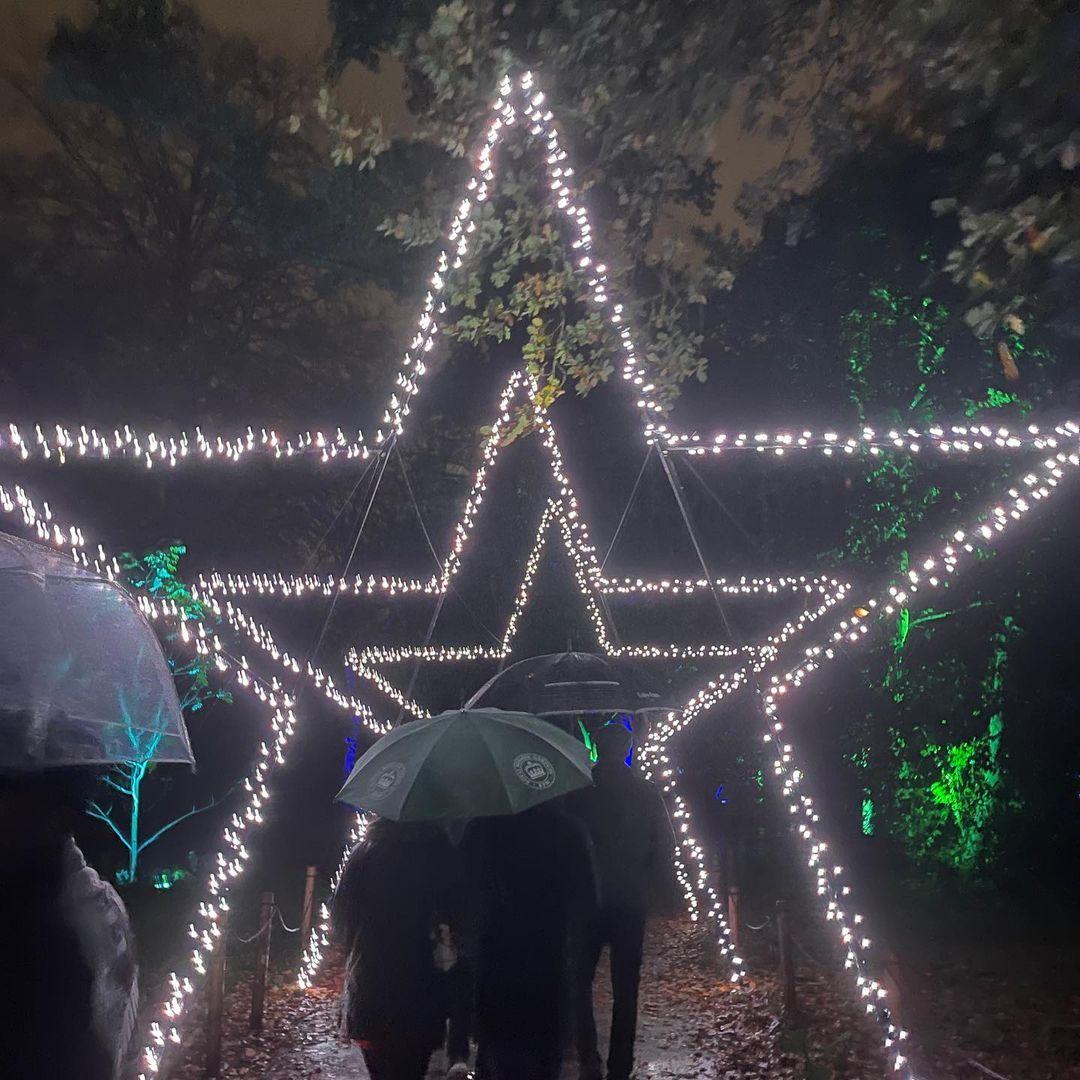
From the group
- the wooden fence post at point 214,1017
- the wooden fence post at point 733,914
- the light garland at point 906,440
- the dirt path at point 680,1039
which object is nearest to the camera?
the light garland at point 906,440

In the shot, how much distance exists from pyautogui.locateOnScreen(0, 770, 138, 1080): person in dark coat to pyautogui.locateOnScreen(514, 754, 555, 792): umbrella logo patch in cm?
196

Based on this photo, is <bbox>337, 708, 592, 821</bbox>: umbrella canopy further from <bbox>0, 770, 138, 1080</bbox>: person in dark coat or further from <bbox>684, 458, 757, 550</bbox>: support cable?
<bbox>684, 458, 757, 550</bbox>: support cable

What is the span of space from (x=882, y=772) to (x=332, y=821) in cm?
665

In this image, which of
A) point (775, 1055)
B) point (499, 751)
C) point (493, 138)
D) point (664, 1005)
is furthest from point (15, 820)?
point (664, 1005)

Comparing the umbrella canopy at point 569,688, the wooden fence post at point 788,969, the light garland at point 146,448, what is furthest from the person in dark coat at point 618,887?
the light garland at point 146,448

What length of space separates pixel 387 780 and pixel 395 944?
0.65 meters

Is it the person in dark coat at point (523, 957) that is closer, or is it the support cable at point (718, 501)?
the person in dark coat at point (523, 957)

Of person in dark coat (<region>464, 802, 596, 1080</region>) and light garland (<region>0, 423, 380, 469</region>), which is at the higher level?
light garland (<region>0, 423, 380, 469</region>)

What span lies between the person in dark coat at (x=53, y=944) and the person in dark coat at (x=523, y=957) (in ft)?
5.46

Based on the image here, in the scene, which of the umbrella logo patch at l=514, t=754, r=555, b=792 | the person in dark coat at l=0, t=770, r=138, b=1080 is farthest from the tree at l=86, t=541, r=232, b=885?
the person in dark coat at l=0, t=770, r=138, b=1080

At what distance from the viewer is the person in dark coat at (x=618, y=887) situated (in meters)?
4.60

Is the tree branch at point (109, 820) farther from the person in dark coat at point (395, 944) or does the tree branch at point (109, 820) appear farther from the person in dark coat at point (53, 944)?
the person in dark coat at point (53, 944)

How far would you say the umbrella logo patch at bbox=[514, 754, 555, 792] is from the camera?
3.61 metres

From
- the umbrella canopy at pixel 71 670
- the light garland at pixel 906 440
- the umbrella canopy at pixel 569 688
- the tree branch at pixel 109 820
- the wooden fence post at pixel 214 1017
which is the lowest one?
the wooden fence post at pixel 214 1017
